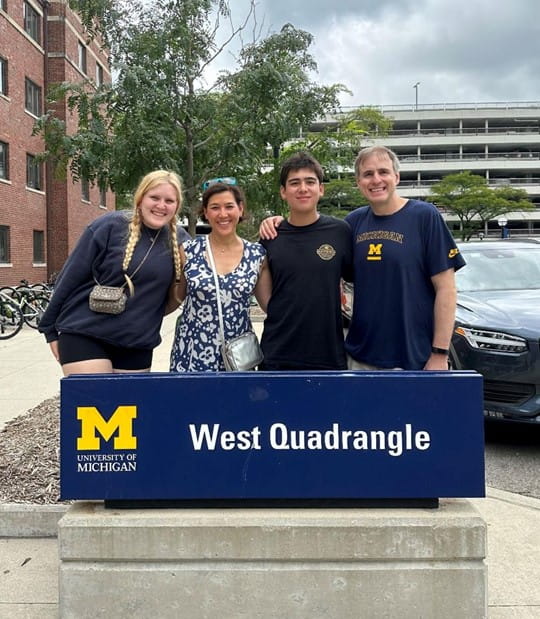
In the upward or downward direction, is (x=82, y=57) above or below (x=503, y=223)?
above

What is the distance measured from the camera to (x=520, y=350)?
16.6 feet

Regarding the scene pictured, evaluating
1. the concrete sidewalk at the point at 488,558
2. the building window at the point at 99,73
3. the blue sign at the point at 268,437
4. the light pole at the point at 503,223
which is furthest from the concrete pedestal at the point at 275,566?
the building window at the point at 99,73

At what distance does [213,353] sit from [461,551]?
140cm

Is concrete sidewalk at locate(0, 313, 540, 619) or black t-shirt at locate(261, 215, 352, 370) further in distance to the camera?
black t-shirt at locate(261, 215, 352, 370)

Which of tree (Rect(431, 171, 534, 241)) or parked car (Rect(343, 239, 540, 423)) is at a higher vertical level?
tree (Rect(431, 171, 534, 241))

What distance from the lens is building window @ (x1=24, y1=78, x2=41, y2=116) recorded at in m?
25.1

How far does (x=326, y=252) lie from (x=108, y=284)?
3.41 feet

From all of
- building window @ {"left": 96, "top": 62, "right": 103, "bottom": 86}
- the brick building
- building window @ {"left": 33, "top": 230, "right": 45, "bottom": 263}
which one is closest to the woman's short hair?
the brick building

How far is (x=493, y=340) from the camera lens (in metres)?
5.21

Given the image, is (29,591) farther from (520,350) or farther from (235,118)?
(235,118)

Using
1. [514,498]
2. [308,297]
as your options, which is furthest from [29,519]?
[514,498]

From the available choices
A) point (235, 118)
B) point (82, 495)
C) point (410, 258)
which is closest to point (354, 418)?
point (410, 258)

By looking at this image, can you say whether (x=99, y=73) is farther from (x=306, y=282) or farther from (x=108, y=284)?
(x=306, y=282)

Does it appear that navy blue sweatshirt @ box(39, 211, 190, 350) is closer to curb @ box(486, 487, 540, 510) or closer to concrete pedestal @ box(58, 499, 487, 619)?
concrete pedestal @ box(58, 499, 487, 619)
